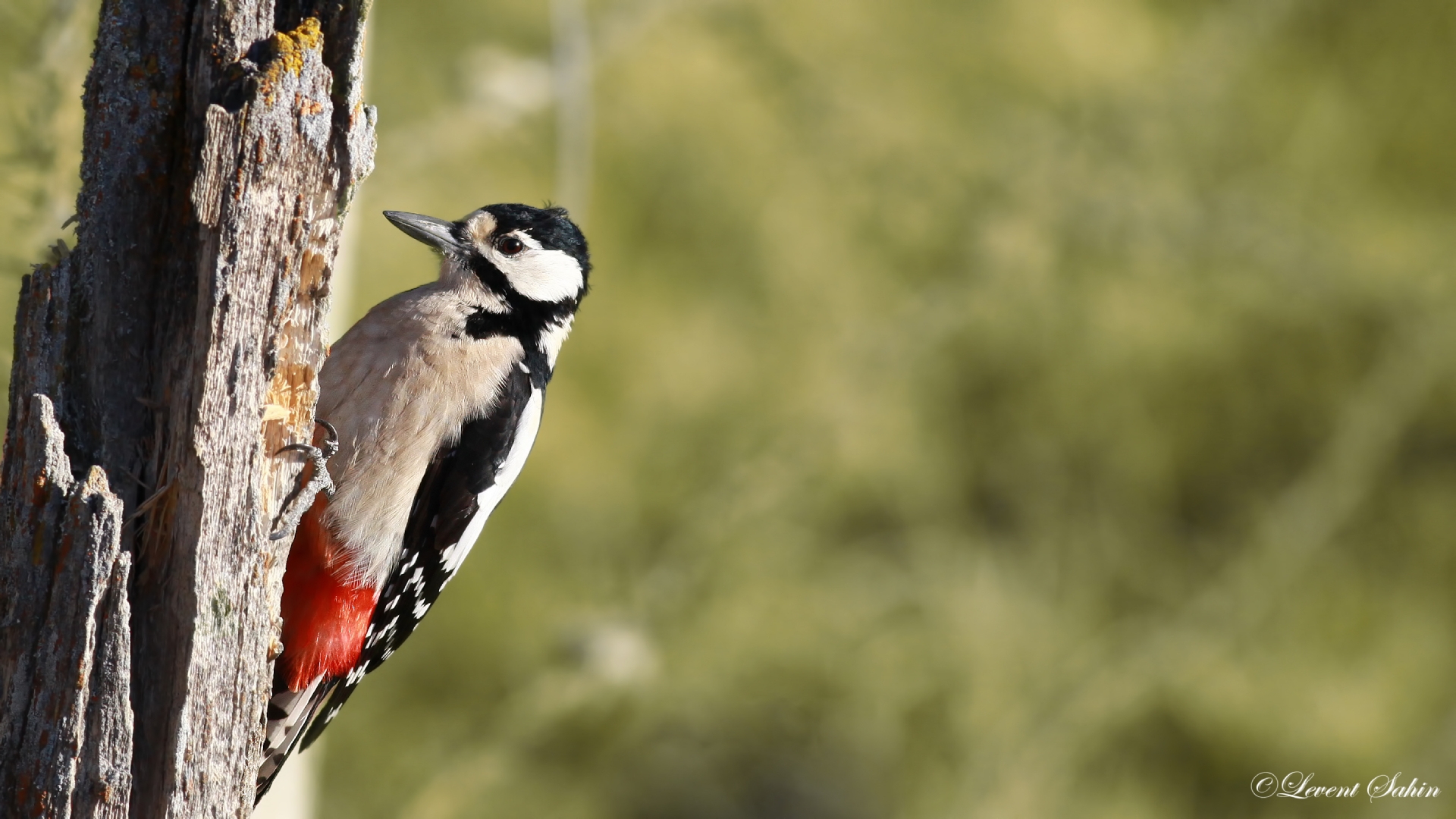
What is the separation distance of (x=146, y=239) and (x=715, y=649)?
4356 millimetres

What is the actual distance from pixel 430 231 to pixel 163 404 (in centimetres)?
102

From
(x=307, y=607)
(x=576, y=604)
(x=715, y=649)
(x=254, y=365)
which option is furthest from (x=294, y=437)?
(x=715, y=649)

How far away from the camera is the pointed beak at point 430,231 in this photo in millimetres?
2363

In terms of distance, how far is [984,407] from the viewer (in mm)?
6434

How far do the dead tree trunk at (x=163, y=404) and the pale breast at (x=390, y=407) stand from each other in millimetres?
579

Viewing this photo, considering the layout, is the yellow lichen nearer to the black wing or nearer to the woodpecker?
the woodpecker

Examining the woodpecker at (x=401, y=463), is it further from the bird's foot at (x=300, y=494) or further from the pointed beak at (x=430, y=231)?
the bird's foot at (x=300, y=494)

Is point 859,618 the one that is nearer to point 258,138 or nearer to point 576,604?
point 576,604

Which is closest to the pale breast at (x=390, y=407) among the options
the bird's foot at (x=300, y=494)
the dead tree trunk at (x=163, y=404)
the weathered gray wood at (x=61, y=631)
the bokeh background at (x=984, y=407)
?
the bird's foot at (x=300, y=494)

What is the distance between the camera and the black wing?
2211 mm

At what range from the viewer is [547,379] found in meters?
2.54

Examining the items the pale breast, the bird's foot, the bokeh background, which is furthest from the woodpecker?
the bokeh background

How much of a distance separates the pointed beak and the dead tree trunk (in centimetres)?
86

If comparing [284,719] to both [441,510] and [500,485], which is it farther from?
[500,485]
